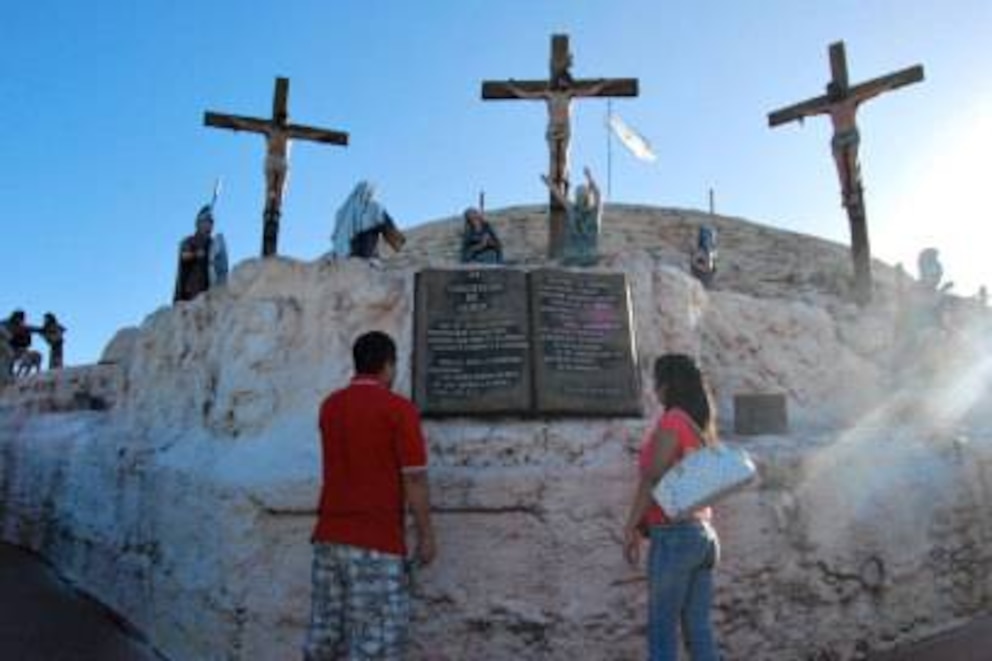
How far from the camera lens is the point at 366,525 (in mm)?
3453

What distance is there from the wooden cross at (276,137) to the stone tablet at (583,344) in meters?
6.10

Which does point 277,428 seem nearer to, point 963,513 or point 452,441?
point 452,441

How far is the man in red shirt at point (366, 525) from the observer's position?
3408 mm

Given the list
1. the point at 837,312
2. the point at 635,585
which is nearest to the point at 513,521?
the point at 635,585

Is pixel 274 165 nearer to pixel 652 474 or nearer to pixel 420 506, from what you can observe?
pixel 420 506

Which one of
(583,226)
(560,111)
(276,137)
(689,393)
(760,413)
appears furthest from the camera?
(276,137)

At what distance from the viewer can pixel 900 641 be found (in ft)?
17.2

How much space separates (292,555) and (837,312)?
514cm

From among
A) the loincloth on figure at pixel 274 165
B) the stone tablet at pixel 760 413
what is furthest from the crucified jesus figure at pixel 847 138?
the loincloth on figure at pixel 274 165

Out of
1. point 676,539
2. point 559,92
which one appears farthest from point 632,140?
point 676,539

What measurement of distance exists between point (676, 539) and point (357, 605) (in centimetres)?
131

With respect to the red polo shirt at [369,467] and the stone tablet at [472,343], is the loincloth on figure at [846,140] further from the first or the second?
the red polo shirt at [369,467]

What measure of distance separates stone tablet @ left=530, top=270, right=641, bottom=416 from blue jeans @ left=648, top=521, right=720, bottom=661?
1541 millimetres

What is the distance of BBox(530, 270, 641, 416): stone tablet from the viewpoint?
16.6 ft
